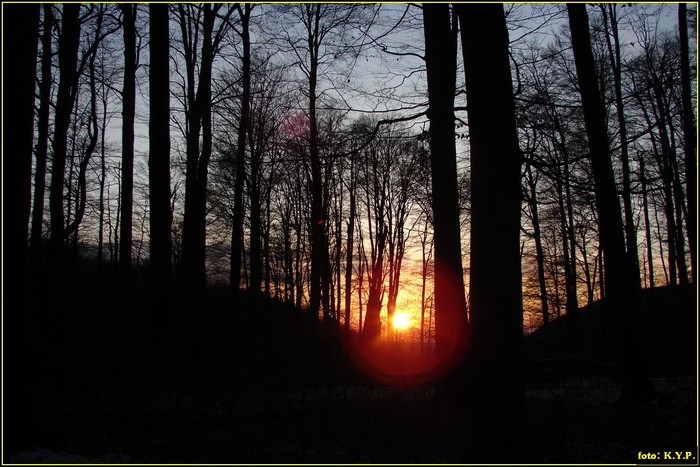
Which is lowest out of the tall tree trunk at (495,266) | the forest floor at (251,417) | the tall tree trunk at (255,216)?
the forest floor at (251,417)

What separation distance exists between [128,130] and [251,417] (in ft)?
42.2

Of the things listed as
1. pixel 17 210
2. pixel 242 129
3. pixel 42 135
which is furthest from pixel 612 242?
pixel 42 135

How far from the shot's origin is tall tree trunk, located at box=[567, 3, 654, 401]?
399 inches

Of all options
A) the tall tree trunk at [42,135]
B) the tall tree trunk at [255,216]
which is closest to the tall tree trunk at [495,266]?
the tall tree trunk at [42,135]

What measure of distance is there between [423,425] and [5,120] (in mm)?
6576

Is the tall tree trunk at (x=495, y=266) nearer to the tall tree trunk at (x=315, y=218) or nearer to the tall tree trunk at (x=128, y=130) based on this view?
the tall tree trunk at (x=315, y=218)

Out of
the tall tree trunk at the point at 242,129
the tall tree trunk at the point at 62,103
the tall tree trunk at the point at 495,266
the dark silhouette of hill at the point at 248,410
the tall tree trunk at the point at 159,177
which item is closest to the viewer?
the tall tree trunk at the point at 495,266

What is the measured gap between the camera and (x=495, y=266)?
5.80m

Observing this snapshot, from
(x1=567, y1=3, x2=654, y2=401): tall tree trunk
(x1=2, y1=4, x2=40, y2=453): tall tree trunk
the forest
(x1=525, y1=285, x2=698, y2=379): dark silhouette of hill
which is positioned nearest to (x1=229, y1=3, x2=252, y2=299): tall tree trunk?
the forest

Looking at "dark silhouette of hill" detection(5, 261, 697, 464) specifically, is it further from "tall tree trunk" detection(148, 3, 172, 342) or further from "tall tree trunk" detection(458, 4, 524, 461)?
"tall tree trunk" detection(148, 3, 172, 342)

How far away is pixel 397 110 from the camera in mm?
7453

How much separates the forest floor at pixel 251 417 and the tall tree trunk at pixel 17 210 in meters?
0.45

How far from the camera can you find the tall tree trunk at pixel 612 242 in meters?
10.1

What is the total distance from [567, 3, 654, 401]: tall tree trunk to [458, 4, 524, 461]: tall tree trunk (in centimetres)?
491
